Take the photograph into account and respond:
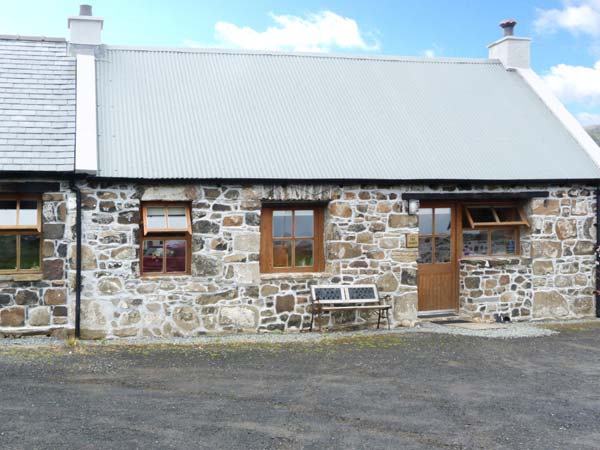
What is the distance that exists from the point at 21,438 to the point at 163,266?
5.06 meters

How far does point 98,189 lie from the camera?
10.3 meters

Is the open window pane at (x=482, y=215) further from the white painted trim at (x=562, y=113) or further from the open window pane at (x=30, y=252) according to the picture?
the open window pane at (x=30, y=252)

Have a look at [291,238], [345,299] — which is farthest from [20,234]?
[345,299]

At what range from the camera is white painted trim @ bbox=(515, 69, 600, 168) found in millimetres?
13062

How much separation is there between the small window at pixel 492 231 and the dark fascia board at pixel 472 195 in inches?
16.0

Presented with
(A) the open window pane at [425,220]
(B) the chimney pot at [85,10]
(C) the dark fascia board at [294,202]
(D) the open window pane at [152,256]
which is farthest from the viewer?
(B) the chimney pot at [85,10]

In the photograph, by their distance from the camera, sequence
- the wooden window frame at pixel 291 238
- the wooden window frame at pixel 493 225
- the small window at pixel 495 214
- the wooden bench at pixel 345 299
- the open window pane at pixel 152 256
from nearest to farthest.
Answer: the open window pane at pixel 152 256
the wooden bench at pixel 345 299
the wooden window frame at pixel 291 238
the wooden window frame at pixel 493 225
the small window at pixel 495 214

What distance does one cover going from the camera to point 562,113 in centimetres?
1396

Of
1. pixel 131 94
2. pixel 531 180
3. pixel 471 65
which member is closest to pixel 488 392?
pixel 531 180

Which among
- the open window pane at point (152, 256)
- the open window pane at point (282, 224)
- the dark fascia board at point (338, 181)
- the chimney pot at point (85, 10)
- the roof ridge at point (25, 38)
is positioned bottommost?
the open window pane at point (152, 256)

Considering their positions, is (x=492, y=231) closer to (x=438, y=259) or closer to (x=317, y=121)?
(x=438, y=259)

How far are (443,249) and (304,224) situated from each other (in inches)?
109

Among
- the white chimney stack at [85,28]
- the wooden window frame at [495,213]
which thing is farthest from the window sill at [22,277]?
the wooden window frame at [495,213]

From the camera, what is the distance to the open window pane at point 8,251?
10.2 m
